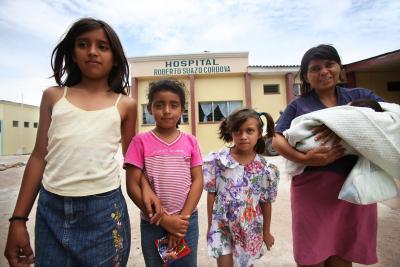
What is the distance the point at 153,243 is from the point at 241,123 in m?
0.87

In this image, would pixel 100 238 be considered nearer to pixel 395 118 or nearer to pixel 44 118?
pixel 44 118

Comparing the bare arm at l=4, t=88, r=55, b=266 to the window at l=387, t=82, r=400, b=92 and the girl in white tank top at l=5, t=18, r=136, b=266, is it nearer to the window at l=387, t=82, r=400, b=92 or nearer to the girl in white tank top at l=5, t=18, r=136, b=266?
the girl in white tank top at l=5, t=18, r=136, b=266

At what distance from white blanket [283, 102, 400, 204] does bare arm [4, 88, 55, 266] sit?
4.25 ft

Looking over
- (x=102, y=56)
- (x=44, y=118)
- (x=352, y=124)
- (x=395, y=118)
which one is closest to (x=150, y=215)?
A: (x=44, y=118)

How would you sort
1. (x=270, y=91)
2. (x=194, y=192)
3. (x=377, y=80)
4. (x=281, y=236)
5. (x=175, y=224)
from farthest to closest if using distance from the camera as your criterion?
(x=270, y=91) → (x=377, y=80) → (x=281, y=236) → (x=194, y=192) → (x=175, y=224)

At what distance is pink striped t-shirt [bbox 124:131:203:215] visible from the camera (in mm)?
1362

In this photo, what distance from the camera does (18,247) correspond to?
3.80 ft

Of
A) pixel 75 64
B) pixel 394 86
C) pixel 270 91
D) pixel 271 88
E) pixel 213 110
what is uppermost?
pixel 271 88

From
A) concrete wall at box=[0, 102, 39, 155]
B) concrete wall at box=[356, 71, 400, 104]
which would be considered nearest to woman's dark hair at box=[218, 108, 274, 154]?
concrete wall at box=[356, 71, 400, 104]

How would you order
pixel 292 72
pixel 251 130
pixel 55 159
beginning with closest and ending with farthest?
1. pixel 55 159
2. pixel 251 130
3. pixel 292 72

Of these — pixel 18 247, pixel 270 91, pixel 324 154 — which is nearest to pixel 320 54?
pixel 324 154

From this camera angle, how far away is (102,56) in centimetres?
129

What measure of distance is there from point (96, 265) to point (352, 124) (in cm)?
134

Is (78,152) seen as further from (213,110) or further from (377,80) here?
(213,110)
